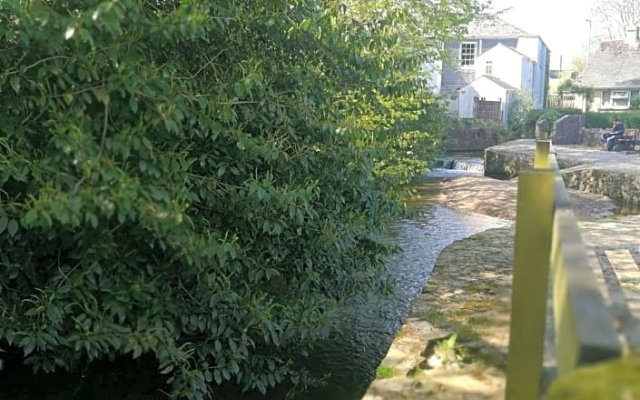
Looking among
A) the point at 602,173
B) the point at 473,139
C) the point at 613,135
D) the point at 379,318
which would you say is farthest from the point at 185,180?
the point at 473,139

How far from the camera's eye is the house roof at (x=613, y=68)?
122 feet

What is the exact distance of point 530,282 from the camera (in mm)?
1891

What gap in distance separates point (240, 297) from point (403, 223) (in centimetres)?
742

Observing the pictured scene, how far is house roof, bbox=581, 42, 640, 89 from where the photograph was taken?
37062 millimetres

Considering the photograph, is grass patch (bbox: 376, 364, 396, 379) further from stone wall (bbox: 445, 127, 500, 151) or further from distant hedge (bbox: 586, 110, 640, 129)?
distant hedge (bbox: 586, 110, 640, 129)

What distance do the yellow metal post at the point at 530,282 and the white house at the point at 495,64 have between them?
115 feet

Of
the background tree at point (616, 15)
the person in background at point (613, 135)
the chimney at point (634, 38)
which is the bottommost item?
the person in background at point (613, 135)

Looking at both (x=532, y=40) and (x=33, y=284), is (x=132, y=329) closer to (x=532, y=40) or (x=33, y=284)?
(x=33, y=284)

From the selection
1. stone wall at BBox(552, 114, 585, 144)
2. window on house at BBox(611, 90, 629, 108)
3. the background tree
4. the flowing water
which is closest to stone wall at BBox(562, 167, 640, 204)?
the flowing water

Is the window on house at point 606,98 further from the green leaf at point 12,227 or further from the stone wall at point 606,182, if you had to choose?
the green leaf at point 12,227

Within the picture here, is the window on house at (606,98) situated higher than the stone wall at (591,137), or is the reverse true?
the window on house at (606,98)

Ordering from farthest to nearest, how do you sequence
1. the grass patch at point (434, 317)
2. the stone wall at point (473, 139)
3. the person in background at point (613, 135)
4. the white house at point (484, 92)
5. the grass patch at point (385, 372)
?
the white house at point (484, 92)
the stone wall at point (473, 139)
the person in background at point (613, 135)
the grass patch at point (434, 317)
the grass patch at point (385, 372)

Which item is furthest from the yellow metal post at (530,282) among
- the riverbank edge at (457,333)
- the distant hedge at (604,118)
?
the distant hedge at (604,118)

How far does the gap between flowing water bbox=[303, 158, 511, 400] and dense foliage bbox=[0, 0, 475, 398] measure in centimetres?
43
